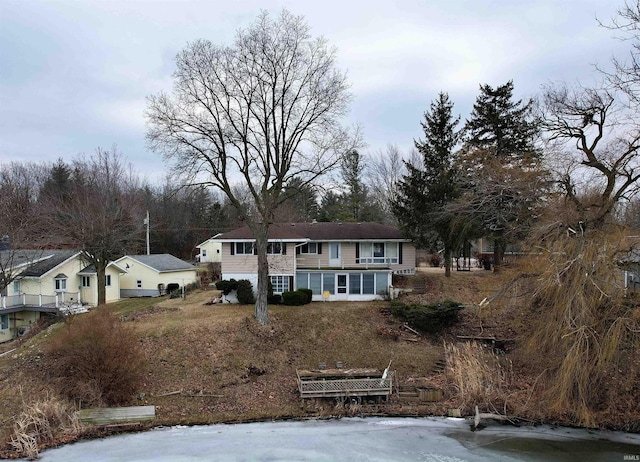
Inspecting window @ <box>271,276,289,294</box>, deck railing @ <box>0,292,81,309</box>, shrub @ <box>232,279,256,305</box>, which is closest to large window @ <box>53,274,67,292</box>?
deck railing @ <box>0,292,81,309</box>

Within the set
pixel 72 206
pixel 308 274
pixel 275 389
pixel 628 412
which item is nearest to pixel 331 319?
pixel 308 274

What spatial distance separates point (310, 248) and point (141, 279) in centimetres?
1594

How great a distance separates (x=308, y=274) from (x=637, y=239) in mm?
17652

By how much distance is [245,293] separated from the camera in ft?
84.7

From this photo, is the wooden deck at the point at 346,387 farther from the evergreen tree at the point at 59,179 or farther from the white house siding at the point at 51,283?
the evergreen tree at the point at 59,179

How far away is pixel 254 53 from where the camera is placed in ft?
70.7

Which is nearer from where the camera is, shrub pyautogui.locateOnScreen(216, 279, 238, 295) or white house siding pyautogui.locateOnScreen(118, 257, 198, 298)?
shrub pyautogui.locateOnScreen(216, 279, 238, 295)

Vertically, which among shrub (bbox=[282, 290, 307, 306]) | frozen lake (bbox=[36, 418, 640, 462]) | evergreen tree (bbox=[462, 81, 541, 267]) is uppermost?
evergreen tree (bbox=[462, 81, 541, 267])

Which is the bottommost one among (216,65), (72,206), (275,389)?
(275,389)

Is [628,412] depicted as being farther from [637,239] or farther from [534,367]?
[637,239]

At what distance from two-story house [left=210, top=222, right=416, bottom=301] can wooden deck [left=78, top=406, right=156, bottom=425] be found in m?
12.9

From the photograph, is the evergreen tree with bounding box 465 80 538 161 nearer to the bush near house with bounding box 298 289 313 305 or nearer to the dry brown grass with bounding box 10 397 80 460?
the bush near house with bounding box 298 289 313 305

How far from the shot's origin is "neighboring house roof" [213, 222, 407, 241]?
90.1 ft

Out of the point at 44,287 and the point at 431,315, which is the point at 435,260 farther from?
the point at 44,287
